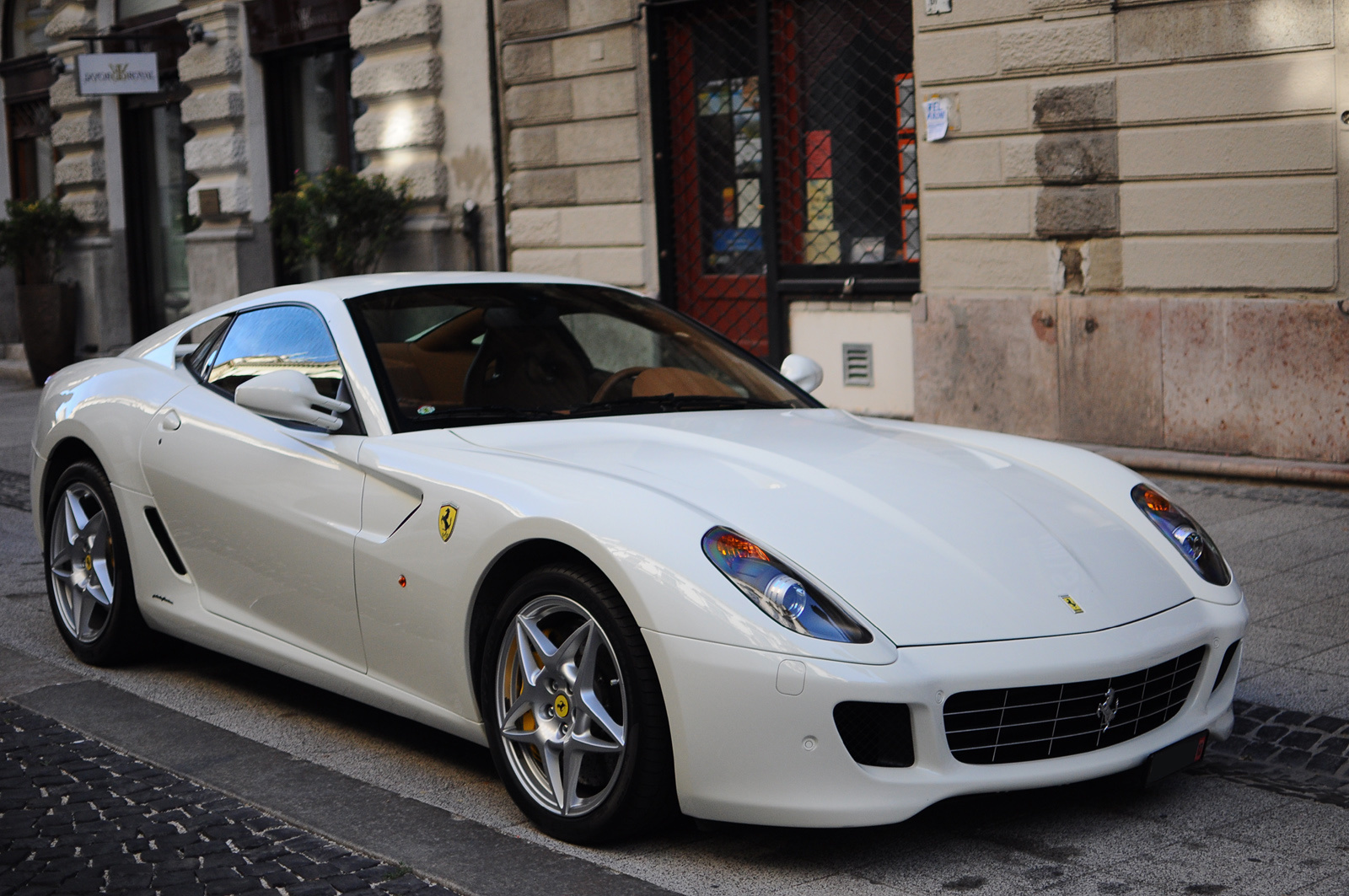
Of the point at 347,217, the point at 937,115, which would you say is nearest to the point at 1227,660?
the point at 937,115

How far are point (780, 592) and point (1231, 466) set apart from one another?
602cm

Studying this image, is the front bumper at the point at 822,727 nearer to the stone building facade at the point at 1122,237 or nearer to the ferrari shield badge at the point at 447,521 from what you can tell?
the ferrari shield badge at the point at 447,521

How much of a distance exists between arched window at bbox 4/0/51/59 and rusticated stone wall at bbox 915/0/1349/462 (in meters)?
14.5

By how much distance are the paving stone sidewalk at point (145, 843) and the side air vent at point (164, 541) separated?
0.76 meters

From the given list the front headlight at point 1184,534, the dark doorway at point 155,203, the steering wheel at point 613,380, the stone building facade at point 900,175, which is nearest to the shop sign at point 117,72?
the stone building facade at point 900,175

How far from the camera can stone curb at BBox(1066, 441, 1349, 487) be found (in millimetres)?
8297

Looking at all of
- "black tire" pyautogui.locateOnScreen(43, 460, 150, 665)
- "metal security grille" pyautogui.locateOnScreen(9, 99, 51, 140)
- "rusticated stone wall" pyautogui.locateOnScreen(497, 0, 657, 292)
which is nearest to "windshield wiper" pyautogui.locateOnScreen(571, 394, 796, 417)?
"black tire" pyautogui.locateOnScreen(43, 460, 150, 665)

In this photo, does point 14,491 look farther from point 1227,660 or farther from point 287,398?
point 1227,660

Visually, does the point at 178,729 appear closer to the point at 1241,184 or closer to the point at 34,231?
the point at 1241,184

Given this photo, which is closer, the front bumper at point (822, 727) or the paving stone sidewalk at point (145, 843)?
the front bumper at point (822, 727)

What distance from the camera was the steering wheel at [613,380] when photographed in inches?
180

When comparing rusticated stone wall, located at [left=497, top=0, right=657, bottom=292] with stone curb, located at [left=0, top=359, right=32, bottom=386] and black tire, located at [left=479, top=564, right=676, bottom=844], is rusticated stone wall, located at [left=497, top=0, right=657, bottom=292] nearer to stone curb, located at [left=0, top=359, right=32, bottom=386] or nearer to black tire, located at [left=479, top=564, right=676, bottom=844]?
stone curb, located at [left=0, top=359, right=32, bottom=386]

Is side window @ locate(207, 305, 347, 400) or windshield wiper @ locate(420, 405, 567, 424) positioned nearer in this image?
windshield wiper @ locate(420, 405, 567, 424)

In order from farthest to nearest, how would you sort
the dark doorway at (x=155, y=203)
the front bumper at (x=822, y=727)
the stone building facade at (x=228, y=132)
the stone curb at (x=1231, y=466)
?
the dark doorway at (x=155, y=203) → the stone building facade at (x=228, y=132) → the stone curb at (x=1231, y=466) → the front bumper at (x=822, y=727)
